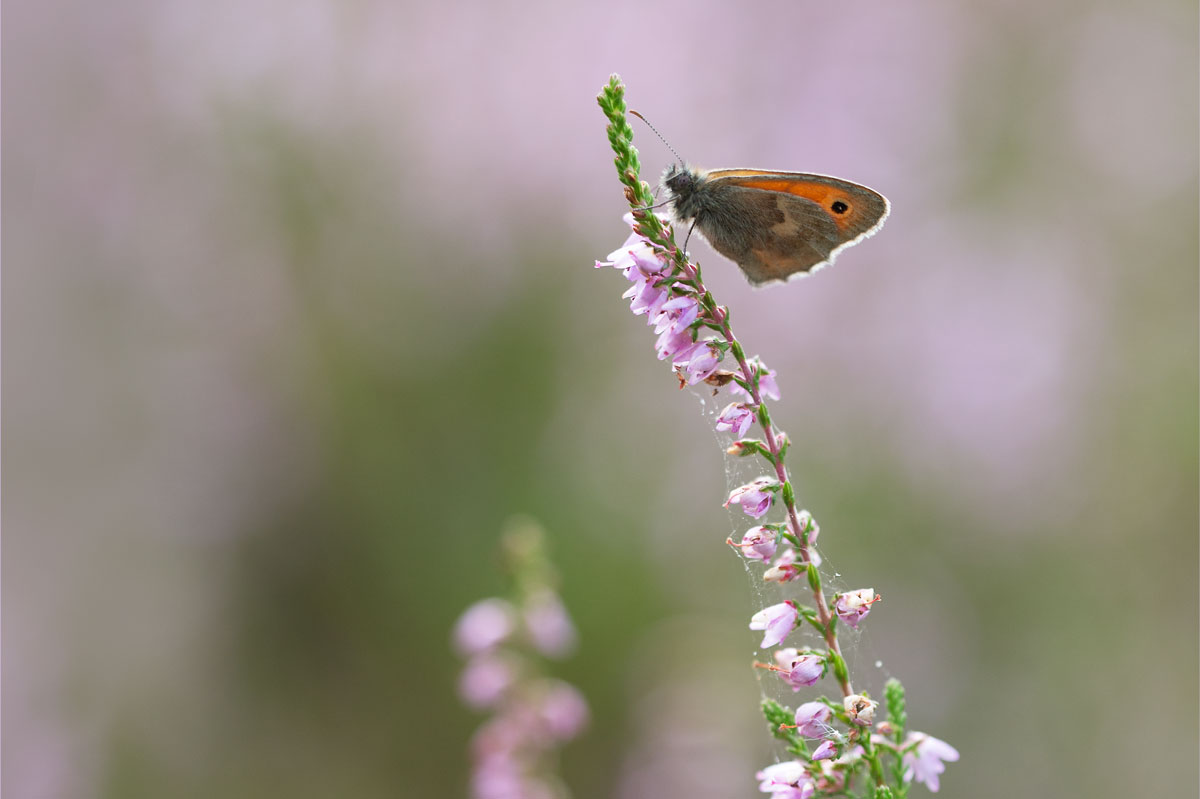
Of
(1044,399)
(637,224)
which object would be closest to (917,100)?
(1044,399)

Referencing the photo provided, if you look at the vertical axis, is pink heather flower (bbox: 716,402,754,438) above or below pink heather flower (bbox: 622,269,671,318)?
below

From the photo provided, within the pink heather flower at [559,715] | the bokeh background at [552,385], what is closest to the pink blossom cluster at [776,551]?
the pink heather flower at [559,715]

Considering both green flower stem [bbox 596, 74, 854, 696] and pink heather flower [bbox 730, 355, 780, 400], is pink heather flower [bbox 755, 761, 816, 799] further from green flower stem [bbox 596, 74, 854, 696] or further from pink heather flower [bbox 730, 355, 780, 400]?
pink heather flower [bbox 730, 355, 780, 400]

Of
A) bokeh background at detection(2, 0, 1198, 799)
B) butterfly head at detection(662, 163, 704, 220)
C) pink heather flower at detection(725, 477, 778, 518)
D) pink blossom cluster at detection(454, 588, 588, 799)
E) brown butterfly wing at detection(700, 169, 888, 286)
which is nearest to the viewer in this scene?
pink heather flower at detection(725, 477, 778, 518)

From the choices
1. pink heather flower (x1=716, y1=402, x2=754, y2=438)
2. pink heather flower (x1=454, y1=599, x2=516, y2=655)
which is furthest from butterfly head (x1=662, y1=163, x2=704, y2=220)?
pink heather flower (x1=454, y1=599, x2=516, y2=655)

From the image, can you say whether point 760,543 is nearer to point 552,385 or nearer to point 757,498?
point 757,498

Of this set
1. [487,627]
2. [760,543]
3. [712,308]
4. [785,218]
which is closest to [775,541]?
[760,543]

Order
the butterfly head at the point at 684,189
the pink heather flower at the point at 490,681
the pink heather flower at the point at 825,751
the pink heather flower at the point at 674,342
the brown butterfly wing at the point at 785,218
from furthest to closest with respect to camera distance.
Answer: the pink heather flower at the point at 490,681 < the butterfly head at the point at 684,189 < the brown butterfly wing at the point at 785,218 < the pink heather flower at the point at 674,342 < the pink heather flower at the point at 825,751

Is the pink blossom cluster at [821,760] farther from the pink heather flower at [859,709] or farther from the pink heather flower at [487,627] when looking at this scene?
the pink heather flower at [487,627]
